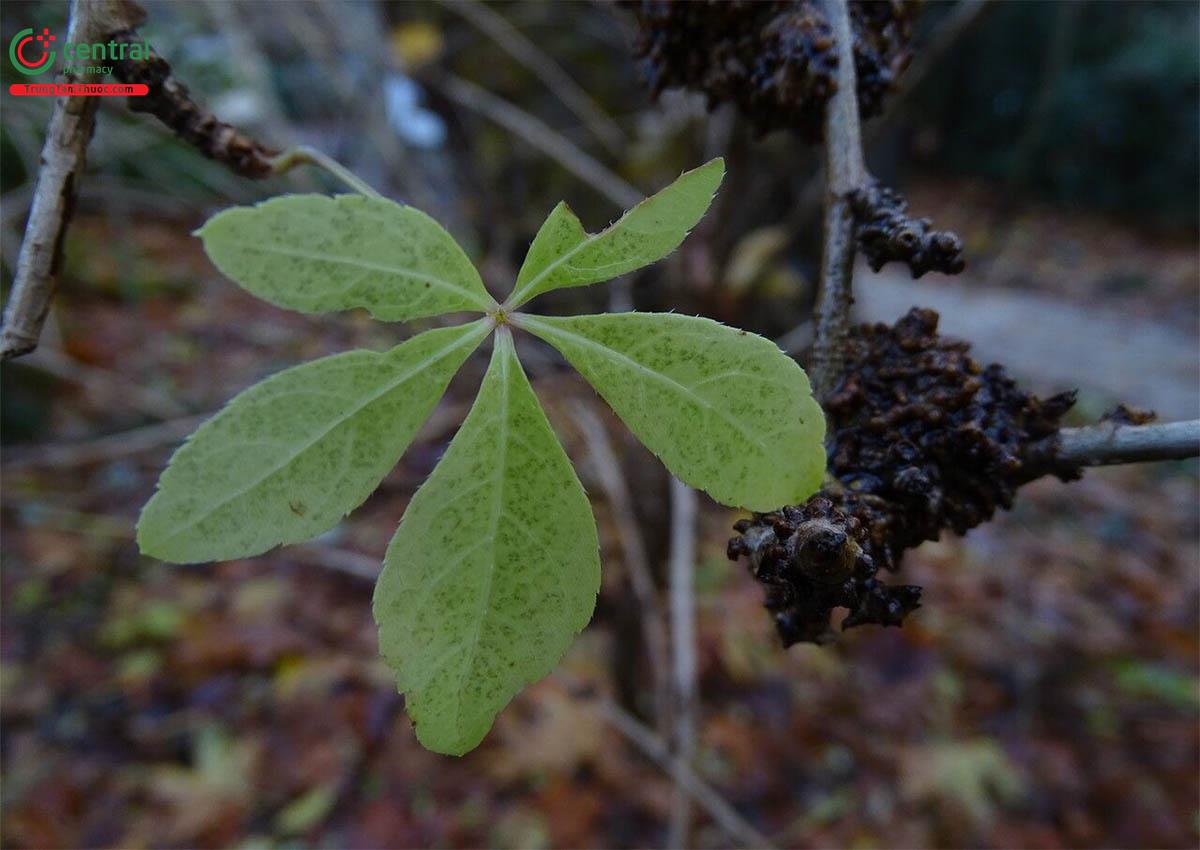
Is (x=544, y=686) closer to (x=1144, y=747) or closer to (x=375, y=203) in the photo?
(x=1144, y=747)

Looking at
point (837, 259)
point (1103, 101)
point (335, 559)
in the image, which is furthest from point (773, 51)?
point (1103, 101)

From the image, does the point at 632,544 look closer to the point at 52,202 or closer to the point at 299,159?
the point at 299,159

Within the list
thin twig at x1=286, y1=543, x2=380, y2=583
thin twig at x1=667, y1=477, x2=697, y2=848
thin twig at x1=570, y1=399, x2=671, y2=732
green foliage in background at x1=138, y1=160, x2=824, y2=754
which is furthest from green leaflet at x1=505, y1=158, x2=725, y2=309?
thin twig at x1=286, y1=543, x2=380, y2=583

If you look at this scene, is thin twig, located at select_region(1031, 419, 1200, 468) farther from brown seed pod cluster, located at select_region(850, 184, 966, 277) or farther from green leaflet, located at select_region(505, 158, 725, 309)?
green leaflet, located at select_region(505, 158, 725, 309)

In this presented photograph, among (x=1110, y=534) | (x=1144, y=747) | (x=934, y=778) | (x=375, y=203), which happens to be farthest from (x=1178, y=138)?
(x=375, y=203)

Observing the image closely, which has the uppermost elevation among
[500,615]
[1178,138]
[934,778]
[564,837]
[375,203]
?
[1178,138]

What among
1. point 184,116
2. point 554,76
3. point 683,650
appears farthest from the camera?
point 554,76
